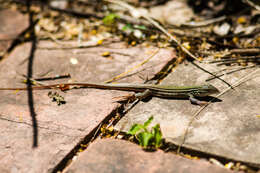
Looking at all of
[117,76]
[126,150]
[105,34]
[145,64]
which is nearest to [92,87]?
[117,76]

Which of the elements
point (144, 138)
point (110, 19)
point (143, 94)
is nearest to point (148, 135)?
point (144, 138)

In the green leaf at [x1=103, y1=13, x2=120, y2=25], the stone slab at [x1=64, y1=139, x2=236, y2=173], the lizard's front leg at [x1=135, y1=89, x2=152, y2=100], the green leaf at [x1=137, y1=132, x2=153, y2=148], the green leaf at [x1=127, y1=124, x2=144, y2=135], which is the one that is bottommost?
the stone slab at [x1=64, y1=139, x2=236, y2=173]

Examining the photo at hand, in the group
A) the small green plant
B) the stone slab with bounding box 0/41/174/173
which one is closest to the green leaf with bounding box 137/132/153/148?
the small green plant

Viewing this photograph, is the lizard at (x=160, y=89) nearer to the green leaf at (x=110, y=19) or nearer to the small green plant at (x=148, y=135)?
the small green plant at (x=148, y=135)

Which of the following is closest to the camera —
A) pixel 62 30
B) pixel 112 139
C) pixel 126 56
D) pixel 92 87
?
pixel 112 139

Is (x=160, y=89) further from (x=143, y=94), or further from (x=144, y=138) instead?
(x=144, y=138)

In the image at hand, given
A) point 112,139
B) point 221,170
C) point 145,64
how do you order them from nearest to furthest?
1. point 221,170
2. point 112,139
3. point 145,64

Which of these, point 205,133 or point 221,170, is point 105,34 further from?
point 221,170

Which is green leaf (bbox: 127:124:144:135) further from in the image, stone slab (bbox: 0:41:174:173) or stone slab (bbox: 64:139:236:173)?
stone slab (bbox: 0:41:174:173)
